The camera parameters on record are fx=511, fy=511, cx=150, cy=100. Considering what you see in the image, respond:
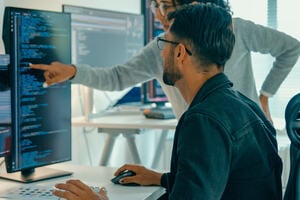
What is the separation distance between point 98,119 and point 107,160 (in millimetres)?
262

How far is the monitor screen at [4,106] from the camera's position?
165cm

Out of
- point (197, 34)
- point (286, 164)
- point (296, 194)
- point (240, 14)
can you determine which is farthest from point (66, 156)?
point (240, 14)

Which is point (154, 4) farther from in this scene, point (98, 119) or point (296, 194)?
point (296, 194)

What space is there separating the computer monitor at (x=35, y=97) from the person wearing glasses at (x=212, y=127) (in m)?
0.40

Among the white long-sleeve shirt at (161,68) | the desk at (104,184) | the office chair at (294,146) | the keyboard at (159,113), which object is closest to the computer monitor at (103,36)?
the keyboard at (159,113)

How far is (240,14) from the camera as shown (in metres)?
3.78

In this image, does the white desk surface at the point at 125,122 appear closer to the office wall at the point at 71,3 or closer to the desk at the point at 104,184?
the office wall at the point at 71,3

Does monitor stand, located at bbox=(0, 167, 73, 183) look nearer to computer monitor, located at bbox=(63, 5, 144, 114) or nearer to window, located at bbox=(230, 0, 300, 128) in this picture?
computer monitor, located at bbox=(63, 5, 144, 114)

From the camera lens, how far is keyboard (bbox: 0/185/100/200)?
152 centimetres

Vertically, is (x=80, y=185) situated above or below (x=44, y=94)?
below

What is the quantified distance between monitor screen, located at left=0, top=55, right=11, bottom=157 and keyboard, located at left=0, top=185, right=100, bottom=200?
15 cm

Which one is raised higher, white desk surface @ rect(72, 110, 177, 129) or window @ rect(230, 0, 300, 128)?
window @ rect(230, 0, 300, 128)

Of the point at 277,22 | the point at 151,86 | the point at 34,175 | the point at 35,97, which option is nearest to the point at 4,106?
the point at 35,97

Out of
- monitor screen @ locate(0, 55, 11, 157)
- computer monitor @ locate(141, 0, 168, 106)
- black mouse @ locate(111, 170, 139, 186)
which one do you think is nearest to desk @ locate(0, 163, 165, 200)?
black mouse @ locate(111, 170, 139, 186)
